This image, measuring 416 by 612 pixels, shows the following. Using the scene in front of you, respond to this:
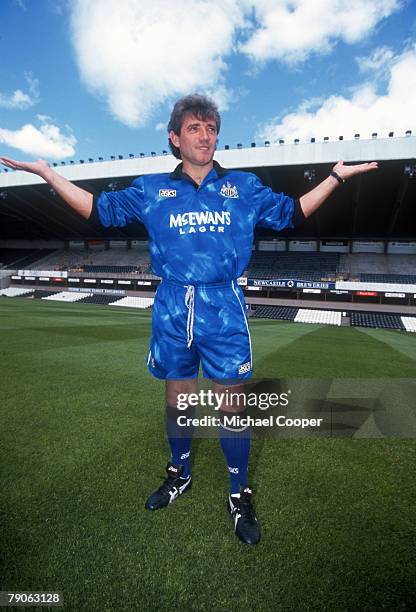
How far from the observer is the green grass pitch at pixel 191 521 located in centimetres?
138

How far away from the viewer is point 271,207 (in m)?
2.23

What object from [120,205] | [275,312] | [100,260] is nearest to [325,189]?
[120,205]

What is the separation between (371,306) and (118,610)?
28145mm

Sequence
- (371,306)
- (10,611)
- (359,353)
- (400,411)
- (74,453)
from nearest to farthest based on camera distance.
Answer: (10,611)
(74,453)
(400,411)
(359,353)
(371,306)

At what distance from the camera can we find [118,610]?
128 centimetres

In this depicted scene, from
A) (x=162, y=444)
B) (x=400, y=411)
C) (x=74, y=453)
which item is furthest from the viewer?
(x=400, y=411)

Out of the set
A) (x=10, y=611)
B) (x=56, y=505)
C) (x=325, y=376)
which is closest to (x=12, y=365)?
(x=56, y=505)

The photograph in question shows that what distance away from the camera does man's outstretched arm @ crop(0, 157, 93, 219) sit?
2.13m

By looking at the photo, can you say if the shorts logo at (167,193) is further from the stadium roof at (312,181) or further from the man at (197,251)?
the stadium roof at (312,181)

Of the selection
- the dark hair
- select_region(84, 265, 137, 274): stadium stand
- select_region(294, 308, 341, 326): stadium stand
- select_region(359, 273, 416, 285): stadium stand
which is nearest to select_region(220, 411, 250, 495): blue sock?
the dark hair

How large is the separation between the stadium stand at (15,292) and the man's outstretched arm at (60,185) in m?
35.3

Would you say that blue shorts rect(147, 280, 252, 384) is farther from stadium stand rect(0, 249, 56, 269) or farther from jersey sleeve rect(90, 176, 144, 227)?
stadium stand rect(0, 249, 56, 269)

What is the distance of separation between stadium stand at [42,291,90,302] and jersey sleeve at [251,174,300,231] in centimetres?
3157

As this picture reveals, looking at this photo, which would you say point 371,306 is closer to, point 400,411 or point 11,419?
point 400,411
